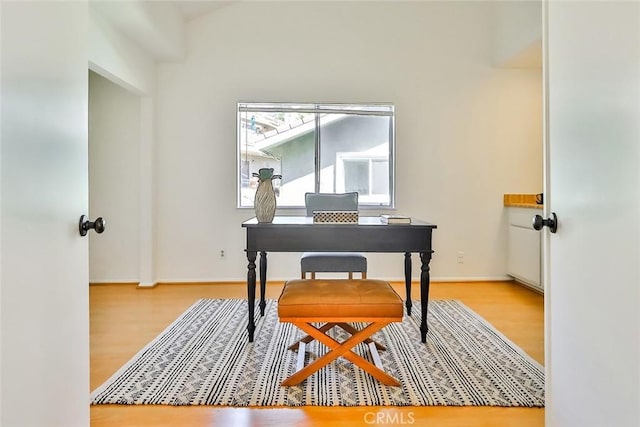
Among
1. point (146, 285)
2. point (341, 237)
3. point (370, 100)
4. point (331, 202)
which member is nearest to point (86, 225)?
point (341, 237)

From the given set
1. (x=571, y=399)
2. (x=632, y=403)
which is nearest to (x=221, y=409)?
(x=571, y=399)

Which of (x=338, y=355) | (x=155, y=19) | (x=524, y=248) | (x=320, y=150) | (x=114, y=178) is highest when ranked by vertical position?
(x=155, y=19)

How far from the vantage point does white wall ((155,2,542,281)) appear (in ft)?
13.2

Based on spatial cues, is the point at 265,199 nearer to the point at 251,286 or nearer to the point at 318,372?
the point at 251,286

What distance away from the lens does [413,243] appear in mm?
2301

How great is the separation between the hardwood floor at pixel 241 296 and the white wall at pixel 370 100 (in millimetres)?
429

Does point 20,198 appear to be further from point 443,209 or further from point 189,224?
point 443,209

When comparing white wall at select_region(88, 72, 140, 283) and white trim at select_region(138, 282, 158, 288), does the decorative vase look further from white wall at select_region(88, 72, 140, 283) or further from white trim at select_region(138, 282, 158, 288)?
white wall at select_region(88, 72, 140, 283)

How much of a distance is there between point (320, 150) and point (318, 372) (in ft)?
8.72

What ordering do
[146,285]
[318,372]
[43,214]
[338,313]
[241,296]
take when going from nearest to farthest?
1. [43,214]
2. [338,313]
3. [318,372]
4. [241,296]
5. [146,285]

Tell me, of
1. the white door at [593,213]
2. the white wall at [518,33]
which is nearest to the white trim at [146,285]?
the white door at [593,213]

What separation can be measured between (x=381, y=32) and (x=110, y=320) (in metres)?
3.74

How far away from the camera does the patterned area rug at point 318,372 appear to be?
1.72 m

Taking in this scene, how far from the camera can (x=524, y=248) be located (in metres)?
3.80
